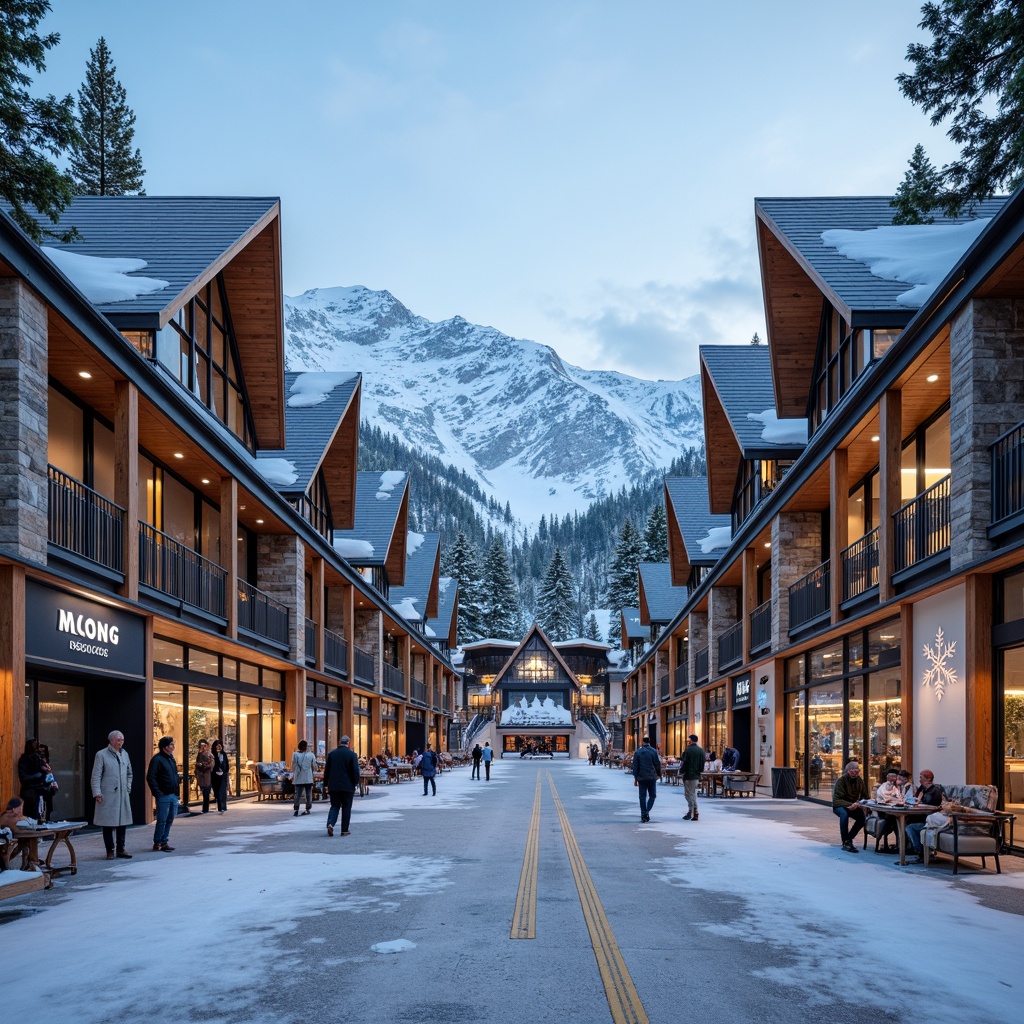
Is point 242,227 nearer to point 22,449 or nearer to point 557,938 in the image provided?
point 22,449

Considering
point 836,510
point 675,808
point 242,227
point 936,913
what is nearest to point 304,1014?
point 936,913

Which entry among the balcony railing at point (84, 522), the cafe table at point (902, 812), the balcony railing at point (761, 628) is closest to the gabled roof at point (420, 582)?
the balcony railing at point (761, 628)

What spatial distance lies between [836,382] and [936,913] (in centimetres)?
1813

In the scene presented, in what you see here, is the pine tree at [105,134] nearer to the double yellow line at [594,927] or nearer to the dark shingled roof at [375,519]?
the dark shingled roof at [375,519]

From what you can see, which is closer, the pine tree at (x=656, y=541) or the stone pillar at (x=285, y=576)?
the stone pillar at (x=285, y=576)

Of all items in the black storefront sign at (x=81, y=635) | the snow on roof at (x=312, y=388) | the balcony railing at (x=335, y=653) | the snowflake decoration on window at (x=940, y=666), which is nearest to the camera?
the black storefront sign at (x=81, y=635)

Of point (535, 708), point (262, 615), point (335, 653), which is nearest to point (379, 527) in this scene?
point (335, 653)

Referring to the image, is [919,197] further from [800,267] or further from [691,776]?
[691,776]

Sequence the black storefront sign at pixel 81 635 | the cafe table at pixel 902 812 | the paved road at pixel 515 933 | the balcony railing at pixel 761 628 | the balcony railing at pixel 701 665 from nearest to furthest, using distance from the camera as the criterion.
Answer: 1. the paved road at pixel 515 933
2. the cafe table at pixel 902 812
3. the black storefront sign at pixel 81 635
4. the balcony railing at pixel 761 628
5. the balcony railing at pixel 701 665

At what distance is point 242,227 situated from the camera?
26.2m

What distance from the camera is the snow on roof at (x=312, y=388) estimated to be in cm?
3894

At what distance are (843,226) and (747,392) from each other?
10323 mm

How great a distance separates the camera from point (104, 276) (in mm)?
22672

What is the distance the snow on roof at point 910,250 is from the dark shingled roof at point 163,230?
13.7 meters
